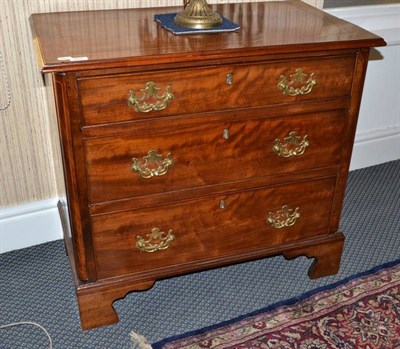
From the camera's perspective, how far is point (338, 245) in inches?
72.4

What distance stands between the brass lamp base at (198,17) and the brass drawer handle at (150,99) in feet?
0.84

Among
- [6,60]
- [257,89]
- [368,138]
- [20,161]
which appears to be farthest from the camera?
[368,138]

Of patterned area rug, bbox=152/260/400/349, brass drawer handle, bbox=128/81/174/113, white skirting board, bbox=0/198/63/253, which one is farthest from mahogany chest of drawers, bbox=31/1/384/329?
white skirting board, bbox=0/198/63/253

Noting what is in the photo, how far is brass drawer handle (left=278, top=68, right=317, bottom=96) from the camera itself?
1.48m

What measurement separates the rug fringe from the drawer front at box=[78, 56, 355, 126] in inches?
26.9

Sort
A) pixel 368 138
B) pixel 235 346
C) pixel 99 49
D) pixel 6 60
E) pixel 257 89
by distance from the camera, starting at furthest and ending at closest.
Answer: pixel 368 138 < pixel 6 60 < pixel 235 346 < pixel 257 89 < pixel 99 49

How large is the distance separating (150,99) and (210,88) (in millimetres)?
166

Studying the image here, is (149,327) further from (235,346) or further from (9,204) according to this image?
(9,204)

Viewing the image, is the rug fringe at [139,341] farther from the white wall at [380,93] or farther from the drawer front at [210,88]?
the white wall at [380,93]

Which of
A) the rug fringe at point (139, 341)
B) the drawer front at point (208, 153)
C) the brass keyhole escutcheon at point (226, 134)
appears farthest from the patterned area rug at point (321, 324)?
the brass keyhole escutcheon at point (226, 134)

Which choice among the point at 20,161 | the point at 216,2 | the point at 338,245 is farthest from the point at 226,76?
the point at 20,161

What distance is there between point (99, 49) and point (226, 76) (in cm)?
34

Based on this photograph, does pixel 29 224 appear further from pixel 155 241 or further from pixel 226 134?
pixel 226 134

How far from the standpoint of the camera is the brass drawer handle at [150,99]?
1343mm
